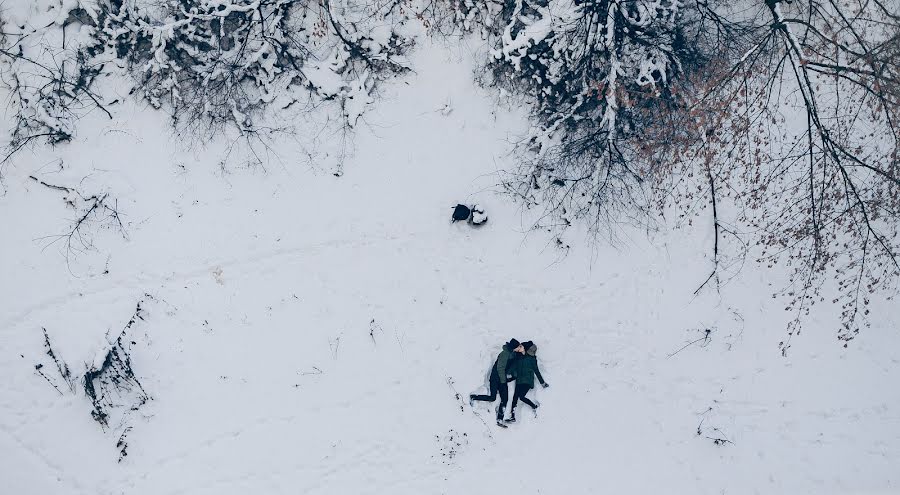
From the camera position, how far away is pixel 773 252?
34.4ft

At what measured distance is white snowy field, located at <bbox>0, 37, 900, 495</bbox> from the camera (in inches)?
387

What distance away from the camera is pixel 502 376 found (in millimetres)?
9820

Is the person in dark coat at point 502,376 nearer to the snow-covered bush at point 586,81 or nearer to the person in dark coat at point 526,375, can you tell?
the person in dark coat at point 526,375

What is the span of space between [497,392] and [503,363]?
56 cm

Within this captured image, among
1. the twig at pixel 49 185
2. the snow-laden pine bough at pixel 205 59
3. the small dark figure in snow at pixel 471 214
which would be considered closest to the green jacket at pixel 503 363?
the small dark figure in snow at pixel 471 214

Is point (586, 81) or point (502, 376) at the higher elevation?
point (586, 81)

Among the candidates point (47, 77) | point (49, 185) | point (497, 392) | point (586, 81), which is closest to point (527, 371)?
point (497, 392)

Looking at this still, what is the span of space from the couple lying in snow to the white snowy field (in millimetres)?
293

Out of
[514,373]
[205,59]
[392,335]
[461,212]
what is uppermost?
[205,59]

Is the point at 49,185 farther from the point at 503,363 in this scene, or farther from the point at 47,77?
the point at 503,363

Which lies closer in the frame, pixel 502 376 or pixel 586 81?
pixel 502 376

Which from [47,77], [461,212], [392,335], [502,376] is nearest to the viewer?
[502,376]

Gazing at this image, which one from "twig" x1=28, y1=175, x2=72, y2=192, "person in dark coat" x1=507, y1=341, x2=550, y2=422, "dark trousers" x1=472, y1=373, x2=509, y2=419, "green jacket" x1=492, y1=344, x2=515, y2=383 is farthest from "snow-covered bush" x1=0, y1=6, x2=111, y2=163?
Result: "person in dark coat" x1=507, y1=341, x2=550, y2=422

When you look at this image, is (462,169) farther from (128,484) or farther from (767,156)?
(128,484)
